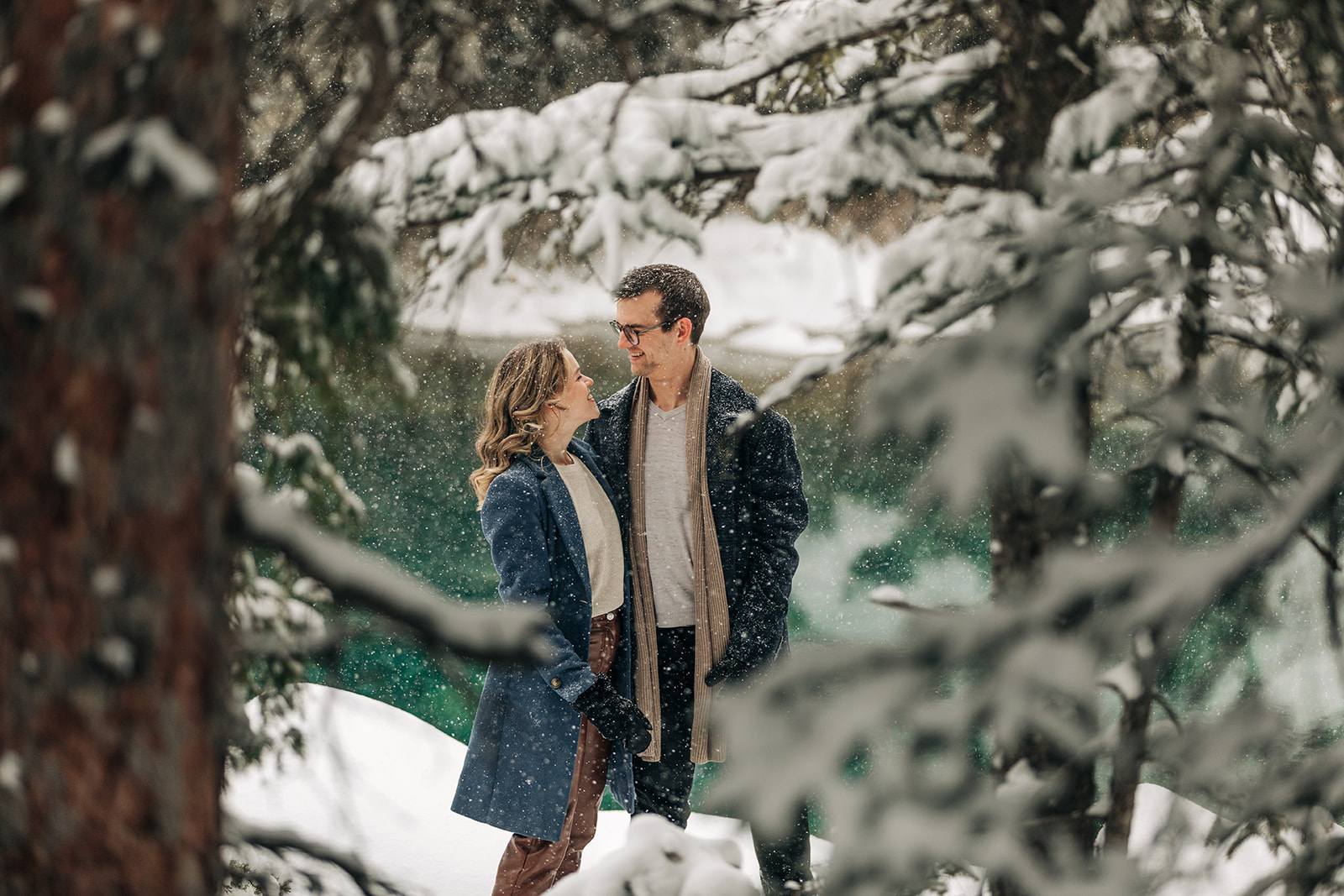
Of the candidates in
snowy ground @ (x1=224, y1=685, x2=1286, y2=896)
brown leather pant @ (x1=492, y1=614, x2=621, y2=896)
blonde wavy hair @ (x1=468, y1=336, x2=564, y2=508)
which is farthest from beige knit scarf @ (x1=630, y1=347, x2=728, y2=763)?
snowy ground @ (x1=224, y1=685, x2=1286, y2=896)

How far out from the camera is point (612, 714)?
9.98ft

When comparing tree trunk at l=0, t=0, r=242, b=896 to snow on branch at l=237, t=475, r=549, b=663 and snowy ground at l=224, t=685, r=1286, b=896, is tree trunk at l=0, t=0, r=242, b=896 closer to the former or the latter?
snow on branch at l=237, t=475, r=549, b=663

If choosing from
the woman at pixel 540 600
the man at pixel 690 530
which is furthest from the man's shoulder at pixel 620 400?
the woman at pixel 540 600

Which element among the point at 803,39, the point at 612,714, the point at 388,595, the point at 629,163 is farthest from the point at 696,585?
the point at 388,595

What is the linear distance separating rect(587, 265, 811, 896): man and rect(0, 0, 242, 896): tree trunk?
204cm

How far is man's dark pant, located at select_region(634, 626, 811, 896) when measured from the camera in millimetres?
3400

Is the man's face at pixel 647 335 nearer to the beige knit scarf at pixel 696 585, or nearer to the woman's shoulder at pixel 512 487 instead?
the beige knit scarf at pixel 696 585

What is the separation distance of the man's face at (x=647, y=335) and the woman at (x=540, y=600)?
0.21 metres

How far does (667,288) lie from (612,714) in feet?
4.74

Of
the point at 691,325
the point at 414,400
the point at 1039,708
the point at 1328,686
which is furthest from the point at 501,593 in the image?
the point at 1328,686

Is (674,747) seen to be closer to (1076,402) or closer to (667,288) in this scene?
(667,288)

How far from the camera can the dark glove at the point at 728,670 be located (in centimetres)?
326

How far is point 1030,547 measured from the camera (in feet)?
7.81

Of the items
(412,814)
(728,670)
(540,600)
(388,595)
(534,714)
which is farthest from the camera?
(412,814)
